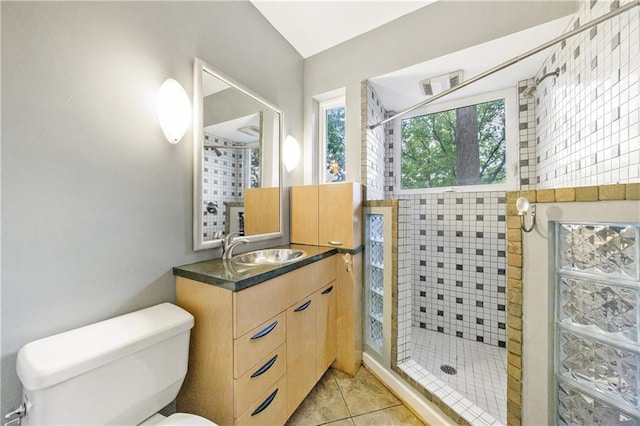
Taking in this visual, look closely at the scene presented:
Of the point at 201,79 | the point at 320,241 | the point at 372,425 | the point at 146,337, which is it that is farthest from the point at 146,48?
the point at 372,425

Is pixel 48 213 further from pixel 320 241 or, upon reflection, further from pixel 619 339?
pixel 619 339

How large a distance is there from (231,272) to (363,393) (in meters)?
1.24

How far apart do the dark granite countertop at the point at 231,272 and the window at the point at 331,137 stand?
108 cm

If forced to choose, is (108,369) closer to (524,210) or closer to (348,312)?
(348,312)

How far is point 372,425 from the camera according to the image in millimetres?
1324

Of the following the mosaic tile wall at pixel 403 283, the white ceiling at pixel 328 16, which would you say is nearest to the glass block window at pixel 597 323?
the mosaic tile wall at pixel 403 283

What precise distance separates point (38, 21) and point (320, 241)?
66.2 inches

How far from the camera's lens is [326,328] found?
162cm

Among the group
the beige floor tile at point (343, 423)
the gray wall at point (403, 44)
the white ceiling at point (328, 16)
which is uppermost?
the white ceiling at point (328, 16)

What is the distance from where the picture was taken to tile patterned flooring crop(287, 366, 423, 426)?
1356 millimetres

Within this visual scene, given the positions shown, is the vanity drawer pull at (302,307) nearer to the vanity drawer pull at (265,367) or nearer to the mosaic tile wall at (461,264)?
the vanity drawer pull at (265,367)

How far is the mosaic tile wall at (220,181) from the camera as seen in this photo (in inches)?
53.6

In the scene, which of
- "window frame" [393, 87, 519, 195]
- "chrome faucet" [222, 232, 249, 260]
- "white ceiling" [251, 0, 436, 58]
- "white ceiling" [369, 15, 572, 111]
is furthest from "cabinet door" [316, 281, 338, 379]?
"white ceiling" [251, 0, 436, 58]

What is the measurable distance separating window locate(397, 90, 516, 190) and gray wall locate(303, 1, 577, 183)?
74 centimetres
